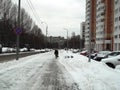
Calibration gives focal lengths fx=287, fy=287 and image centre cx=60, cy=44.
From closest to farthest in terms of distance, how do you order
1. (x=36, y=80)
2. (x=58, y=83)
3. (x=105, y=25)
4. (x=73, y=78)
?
(x=58, y=83) → (x=36, y=80) → (x=73, y=78) → (x=105, y=25)

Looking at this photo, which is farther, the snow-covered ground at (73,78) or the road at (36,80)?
the road at (36,80)

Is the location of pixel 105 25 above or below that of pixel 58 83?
above

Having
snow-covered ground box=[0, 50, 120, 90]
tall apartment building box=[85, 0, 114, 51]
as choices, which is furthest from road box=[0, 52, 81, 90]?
tall apartment building box=[85, 0, 114, 51]

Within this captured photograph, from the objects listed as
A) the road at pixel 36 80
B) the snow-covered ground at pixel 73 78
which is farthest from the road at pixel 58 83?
the snow-covered ground at pixel 73 78

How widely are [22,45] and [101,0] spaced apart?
132ft

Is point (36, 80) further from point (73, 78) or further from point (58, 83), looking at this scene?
point (73, 78)

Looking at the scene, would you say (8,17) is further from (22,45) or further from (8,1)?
(22,45)

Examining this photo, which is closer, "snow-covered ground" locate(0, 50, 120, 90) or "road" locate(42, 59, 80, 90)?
"snow-covered ground" locate(0, 50, 120, 90)

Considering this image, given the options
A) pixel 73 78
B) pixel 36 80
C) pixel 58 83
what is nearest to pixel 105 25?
pixel 73 78

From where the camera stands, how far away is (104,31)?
117438mm

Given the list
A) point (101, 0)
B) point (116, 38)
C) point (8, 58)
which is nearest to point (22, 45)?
point (116, 38)

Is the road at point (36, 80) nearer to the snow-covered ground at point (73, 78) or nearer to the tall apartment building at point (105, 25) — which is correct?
the snow-covered ground at point (73, 78)

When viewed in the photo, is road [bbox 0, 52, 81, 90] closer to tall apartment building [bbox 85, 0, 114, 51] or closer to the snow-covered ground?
the snow-covered ground

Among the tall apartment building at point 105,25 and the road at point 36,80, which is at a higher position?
the tall apartment building at point 105,25
